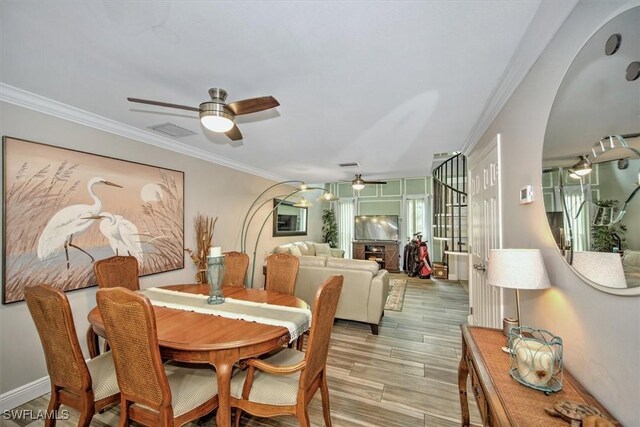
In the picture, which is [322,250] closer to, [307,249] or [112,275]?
[307,249]

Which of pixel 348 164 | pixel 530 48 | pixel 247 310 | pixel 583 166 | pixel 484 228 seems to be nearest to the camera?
pixel 583 166

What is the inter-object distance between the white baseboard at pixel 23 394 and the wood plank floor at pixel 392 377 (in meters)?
0.05

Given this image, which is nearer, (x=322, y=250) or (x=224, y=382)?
(x=224, y=382)

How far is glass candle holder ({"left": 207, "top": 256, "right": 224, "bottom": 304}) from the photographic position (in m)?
2.12

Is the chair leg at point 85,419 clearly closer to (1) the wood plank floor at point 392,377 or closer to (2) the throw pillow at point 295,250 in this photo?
(1) the wood plank floor at point 392,377

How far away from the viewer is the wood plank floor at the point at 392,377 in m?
1.91

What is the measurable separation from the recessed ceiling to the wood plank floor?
2562 mm

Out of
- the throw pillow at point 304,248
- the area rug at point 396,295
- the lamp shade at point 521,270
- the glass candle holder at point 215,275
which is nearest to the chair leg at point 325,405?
the glass candle holder at point 215,275

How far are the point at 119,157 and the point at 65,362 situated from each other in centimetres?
220

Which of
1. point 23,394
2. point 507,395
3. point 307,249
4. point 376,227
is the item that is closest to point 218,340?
point 507,395

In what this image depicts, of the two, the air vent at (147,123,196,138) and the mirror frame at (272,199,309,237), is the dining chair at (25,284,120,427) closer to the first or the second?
the air vent at (147,123,196,138)

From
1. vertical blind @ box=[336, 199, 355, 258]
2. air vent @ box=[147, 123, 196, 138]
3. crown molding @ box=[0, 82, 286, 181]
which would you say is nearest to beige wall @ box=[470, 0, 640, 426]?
air vent @ box=[147, 123, 196, 138]

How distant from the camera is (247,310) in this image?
1993mm

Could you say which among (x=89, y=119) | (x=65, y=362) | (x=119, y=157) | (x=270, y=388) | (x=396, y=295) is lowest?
(x=396, y=295)
